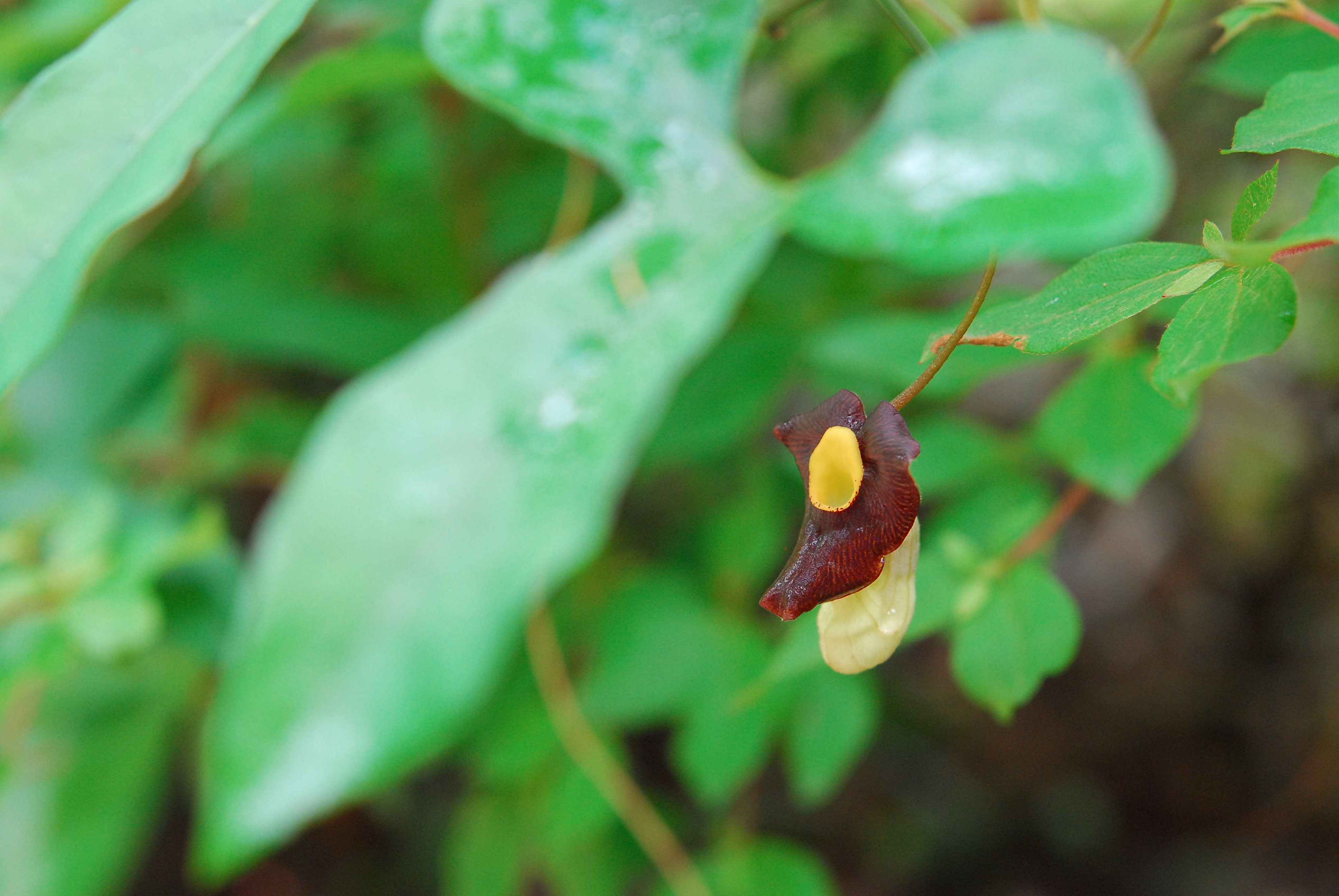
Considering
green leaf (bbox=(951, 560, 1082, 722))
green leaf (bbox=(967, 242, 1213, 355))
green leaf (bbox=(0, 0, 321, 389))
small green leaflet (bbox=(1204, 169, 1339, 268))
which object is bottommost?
green leaf (bbox=(951, 560, 1082, 722))

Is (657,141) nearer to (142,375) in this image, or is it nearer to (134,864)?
(142,375)

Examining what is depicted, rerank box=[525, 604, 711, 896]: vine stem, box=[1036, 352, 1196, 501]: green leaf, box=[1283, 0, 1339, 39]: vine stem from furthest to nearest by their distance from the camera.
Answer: box=[525, 604, 711, 896]: vine stem
box=[1036, 352, 1196, 501]: green leaf
box=[1283, 0, 1339, 39]: vine stem

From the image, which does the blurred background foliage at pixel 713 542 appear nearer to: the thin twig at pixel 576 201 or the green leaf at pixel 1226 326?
the thin twig at pixel 576 201

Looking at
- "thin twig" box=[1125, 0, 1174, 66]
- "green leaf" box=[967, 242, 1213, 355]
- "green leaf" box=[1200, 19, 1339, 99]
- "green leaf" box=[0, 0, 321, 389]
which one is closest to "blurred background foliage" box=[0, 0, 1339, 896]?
"green leaf" box=[1200, 19, 1339, 99]

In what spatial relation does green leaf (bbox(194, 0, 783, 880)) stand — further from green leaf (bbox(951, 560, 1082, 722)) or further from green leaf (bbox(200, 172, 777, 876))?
green leaf (bbox(951, 560, 1082, 722))

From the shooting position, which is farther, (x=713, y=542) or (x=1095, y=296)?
(x=713, y=542)

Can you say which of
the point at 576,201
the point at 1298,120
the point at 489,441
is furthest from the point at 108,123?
the point at 576,201

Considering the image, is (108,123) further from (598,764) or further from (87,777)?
(87,777)

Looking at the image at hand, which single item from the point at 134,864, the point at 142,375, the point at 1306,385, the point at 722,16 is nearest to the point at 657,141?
the point at 722,16
